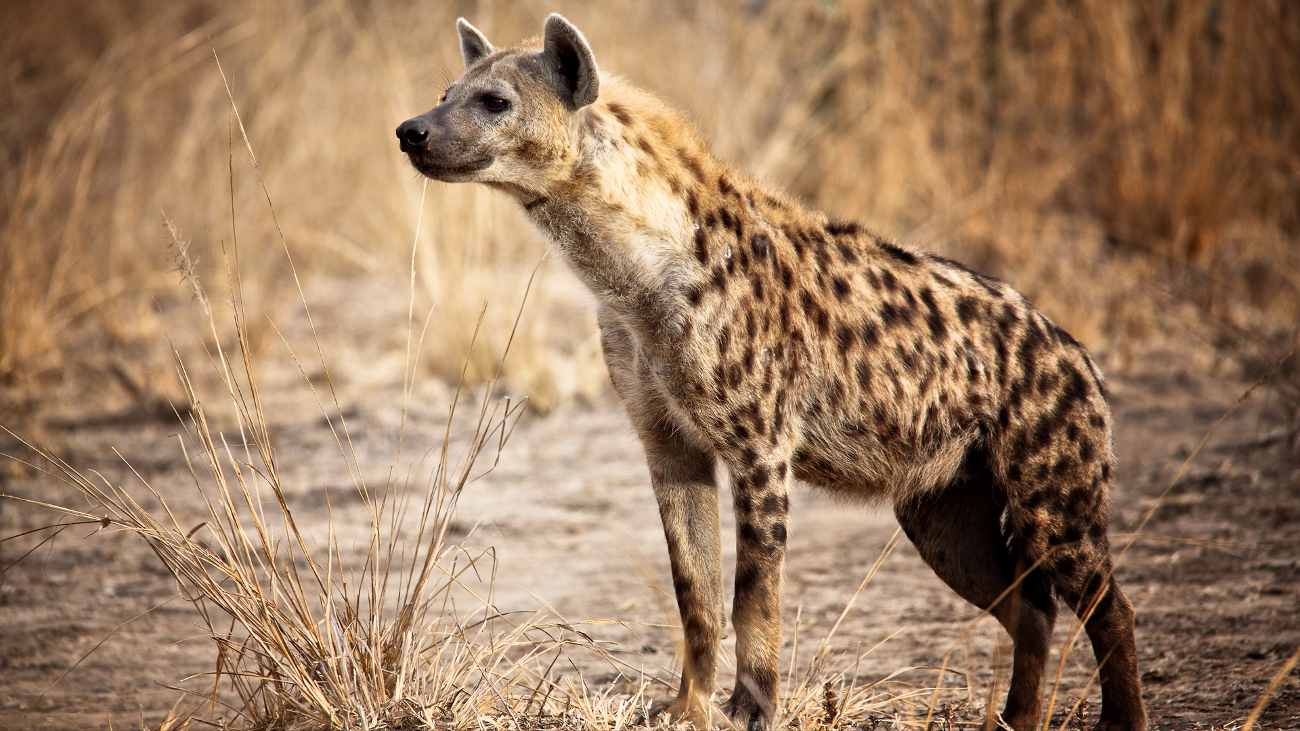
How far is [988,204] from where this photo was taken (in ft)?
24.0

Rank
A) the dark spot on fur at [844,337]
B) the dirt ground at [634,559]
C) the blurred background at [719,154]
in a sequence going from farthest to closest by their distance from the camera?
the blurred background at [719,154] < the dirt ground at [634,559] < the dark spot on fur at [844,337]

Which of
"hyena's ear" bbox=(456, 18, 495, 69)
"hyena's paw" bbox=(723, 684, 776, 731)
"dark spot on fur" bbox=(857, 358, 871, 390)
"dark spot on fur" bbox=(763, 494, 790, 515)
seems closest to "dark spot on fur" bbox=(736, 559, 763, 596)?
"dark spot on fur" bbox=(763, 494, 790, 515)

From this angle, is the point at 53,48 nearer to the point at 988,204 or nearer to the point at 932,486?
the point at 988,204

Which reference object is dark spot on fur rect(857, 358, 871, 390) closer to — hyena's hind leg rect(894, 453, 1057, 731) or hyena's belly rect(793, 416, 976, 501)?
hyena's belly rect(793, 416, 976, 501)

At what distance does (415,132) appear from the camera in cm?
282

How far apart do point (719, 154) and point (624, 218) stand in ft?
13.4

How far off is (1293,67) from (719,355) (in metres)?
6.53

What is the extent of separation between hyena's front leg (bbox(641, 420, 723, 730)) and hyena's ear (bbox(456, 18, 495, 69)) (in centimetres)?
127

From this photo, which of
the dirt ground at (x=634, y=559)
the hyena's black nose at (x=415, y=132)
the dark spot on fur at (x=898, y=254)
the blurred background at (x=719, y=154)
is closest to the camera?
the hyena's black nose at (x=415, y=132)

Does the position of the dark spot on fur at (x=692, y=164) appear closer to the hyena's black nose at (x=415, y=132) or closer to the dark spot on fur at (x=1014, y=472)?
the hyena's black nose at (x=415, y=132)

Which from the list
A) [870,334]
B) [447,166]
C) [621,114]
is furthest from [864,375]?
[447,166]

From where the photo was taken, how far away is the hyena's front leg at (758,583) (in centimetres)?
288

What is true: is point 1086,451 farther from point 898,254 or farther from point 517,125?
point 517,125

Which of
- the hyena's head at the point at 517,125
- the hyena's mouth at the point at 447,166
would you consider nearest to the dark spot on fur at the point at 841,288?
Result: the hyena's head at the point at 517,125
